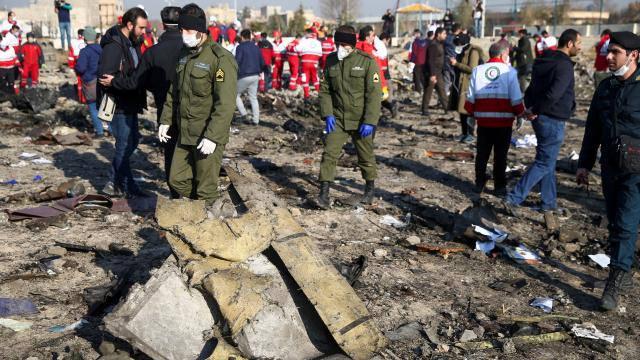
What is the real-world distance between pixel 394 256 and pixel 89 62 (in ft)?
22.0

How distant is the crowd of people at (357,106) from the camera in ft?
15.5

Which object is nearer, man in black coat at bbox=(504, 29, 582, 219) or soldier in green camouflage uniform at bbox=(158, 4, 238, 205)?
soldier in green camouflage uniform at bbox=(158, 4, 238, 205)

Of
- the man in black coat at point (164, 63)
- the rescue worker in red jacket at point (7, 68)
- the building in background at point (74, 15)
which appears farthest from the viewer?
the building in background at point (74, 15)

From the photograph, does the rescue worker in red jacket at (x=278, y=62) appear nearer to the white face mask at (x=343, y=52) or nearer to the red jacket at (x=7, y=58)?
the red jacket at (x=7, y=58)

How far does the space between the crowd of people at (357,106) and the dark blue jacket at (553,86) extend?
11 mm

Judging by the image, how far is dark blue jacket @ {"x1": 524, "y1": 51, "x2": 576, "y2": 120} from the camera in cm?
675

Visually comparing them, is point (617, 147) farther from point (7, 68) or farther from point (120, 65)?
point (7, 68)

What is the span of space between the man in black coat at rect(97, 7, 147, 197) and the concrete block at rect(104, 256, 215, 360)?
340 cm

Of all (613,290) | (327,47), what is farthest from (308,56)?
(613,290)

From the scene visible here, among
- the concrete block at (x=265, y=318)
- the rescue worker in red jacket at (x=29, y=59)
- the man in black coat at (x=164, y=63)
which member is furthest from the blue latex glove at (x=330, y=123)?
the rescue worker in red jacket at (x=29, y=59)

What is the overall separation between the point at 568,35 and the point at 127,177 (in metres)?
5.25

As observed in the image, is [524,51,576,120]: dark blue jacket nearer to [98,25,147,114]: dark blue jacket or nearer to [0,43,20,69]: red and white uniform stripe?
[98,25,147,114]: dark blue jacket

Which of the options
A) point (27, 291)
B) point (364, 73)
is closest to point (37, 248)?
point (27, 291)

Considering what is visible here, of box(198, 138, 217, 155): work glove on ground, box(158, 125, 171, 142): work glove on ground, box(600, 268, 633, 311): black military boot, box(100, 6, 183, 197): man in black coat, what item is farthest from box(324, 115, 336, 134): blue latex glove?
box(600, 268, 633, 311): black military boot
